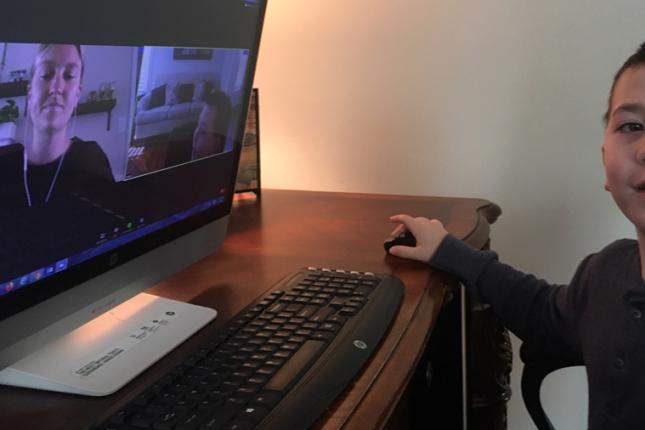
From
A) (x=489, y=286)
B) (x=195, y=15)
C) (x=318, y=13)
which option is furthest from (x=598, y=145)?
(x=195, y=15)

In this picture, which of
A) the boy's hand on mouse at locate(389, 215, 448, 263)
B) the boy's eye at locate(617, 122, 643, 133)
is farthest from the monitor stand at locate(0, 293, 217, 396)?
the boy's eye at locate(617, 122, 643, 133)

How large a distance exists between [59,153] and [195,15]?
0.27 m

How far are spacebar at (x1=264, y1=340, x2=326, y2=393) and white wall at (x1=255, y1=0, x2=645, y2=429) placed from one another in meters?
0.89

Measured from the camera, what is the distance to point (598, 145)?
138cm

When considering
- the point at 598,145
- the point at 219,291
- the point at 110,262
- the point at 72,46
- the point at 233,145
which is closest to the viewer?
the point at 72,46

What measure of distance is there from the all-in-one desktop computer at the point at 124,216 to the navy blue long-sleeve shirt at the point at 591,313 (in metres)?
0.24

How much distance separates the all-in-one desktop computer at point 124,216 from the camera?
1.91 ft

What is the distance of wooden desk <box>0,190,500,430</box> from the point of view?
585 mm

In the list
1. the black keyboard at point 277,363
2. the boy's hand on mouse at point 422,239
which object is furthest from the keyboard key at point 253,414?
the boy's hand on mouse at point 422,239

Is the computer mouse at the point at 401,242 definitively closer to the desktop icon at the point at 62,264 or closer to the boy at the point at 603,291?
the boy at the point at 603,291

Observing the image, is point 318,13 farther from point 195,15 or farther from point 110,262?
point 110,262

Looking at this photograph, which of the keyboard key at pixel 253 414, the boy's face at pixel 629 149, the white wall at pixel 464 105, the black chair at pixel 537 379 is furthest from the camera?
the white wall at pixel 464 105

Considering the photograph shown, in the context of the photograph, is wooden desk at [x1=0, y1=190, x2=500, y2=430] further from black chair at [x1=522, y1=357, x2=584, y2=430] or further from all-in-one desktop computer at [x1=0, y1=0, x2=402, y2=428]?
black chair at [x1=522, y1=357, x2=584, y2=430]

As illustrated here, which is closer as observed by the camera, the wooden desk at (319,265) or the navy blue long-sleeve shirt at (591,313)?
the wooden desk at (319,265)
